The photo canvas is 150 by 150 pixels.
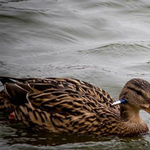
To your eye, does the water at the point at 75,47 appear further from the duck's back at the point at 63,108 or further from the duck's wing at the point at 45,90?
the duck's wing at the point at 45,90

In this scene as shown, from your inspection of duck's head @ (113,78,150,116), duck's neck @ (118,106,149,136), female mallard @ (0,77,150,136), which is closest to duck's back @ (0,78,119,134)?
female mallard @ (0,77,150,136)

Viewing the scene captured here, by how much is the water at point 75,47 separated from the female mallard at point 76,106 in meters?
0.16

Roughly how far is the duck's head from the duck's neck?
0.07 metres

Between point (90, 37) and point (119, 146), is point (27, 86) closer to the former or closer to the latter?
point (119, 146)

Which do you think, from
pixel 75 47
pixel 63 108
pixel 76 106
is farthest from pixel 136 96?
pixel 75 47

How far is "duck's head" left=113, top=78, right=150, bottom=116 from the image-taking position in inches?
343

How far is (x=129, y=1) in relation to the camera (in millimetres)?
17391

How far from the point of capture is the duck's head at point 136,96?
871 centimetres

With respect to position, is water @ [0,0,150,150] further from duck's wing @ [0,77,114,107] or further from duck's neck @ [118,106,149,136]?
duck's wing @ [0,77,114,107]

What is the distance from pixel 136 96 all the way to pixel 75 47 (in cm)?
451

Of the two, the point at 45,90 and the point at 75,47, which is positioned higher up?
the point at 45,90

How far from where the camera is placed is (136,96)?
8.79 meters

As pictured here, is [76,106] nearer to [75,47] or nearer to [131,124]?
[131,124]

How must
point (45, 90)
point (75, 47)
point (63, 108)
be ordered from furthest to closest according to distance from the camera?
point (75, 47), point (45, 90), point (63, 108)
